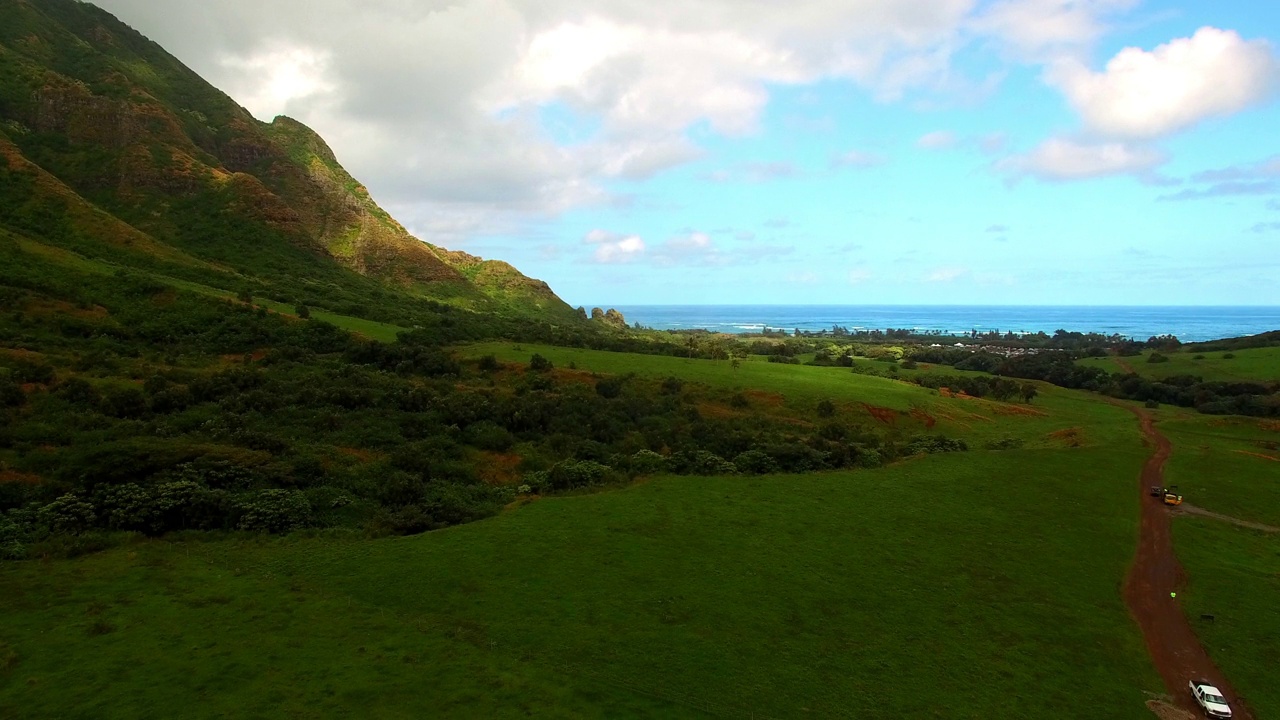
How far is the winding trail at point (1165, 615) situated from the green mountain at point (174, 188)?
6010 centimetres

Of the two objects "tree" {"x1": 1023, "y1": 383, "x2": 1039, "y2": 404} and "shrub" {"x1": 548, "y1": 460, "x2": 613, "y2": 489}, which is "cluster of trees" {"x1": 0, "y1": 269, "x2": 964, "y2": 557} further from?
"tree" {"x1": 1023, "y1": 383, "x2": 1039, "y2": 404}

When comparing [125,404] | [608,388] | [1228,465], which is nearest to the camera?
[125,404]

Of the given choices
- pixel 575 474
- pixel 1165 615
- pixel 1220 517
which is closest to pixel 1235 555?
pixel 1220 517

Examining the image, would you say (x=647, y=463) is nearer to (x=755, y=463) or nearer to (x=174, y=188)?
(x=755, y=463)

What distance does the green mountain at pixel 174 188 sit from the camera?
59781 mm

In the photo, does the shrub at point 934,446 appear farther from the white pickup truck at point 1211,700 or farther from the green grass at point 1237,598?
the white pickup truck at point 1211,700

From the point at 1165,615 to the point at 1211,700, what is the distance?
6.52m

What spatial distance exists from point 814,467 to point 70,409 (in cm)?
3796

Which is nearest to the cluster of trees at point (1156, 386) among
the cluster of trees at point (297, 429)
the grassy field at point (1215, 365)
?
the grassy field at point (1215, 365)

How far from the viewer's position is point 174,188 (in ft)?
252

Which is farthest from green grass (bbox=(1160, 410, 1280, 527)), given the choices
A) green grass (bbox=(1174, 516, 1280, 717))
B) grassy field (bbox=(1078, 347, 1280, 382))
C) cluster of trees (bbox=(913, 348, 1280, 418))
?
grassy field (bbox=(1078, 347, 1280, 382))

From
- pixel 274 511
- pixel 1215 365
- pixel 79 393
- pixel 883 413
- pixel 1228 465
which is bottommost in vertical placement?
pixel 1228 465

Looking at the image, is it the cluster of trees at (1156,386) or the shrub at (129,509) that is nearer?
the shrub at (129,509)

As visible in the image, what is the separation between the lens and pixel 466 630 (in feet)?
58.2
